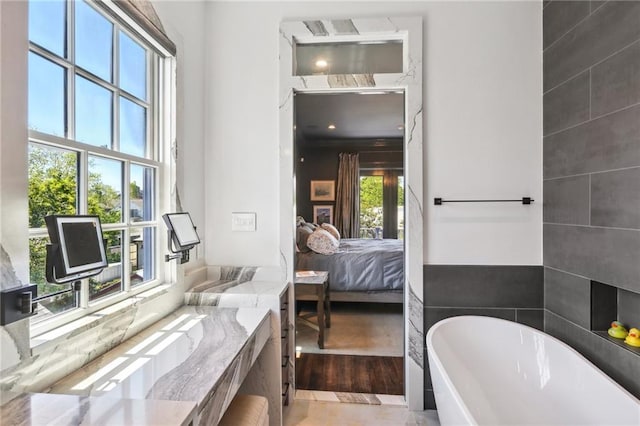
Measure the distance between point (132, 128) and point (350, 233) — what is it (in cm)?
220

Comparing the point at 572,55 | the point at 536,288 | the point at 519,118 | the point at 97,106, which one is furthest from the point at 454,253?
the point at 97,106

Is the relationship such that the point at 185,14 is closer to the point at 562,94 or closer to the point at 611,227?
the point at 562,94

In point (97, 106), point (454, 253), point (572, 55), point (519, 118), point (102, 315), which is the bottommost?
point (102, 315)

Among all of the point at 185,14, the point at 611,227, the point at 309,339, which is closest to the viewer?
the point at 611,227

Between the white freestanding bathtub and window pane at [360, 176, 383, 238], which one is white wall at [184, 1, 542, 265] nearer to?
the white freestanding bathtub

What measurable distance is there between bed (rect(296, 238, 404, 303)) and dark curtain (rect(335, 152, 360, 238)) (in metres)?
0.11

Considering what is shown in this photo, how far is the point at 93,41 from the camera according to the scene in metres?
1.43

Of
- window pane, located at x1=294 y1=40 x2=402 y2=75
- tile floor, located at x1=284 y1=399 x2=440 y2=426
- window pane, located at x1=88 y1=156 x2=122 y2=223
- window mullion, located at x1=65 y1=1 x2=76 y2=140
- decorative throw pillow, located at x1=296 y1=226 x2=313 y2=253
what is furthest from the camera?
decorative throw pillow, located at x1=296 y1=226 x2=313 y2=253

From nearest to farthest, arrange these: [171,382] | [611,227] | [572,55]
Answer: [171,382] → [611,227] → [572,55]

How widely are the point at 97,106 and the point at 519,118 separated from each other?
2389 millimetres

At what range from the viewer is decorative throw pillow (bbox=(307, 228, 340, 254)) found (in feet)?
10.4

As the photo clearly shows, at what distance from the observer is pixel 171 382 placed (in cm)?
110

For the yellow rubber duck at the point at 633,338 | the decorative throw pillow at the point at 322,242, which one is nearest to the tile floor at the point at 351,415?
the yellow rubber duck at the point at 633,338

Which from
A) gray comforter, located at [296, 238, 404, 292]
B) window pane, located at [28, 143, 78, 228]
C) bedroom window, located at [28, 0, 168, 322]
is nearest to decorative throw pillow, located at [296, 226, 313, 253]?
gray comforter, located at [296, 238, 404, 292]
